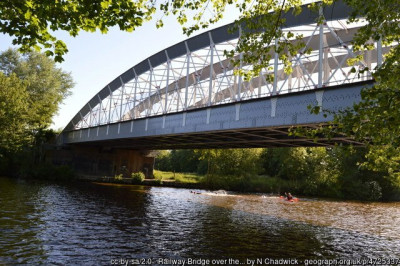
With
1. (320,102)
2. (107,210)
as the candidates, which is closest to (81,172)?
(107,210)

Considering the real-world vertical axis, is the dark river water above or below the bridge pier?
below

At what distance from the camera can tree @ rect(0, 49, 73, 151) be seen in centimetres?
3850

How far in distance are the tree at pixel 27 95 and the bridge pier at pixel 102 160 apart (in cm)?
522

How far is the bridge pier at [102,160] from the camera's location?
165 feet

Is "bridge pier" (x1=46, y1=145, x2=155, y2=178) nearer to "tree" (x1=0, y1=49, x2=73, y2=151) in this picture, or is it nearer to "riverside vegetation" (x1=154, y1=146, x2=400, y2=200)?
"tree" (x1=0, y1=49, x2=73, y2=151)

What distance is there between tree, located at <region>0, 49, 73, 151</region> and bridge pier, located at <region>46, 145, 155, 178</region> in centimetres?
522

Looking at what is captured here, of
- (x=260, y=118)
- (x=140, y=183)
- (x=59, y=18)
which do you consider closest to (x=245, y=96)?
(x=260, y=118)

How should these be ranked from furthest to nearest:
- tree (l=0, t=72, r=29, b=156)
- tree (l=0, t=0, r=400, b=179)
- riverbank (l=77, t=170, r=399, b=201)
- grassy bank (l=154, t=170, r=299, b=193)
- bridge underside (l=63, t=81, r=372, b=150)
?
grassy bank (l=154, t=170, r=299, b=193)
riverbank (l=77, t=170, r=399, b=201)
tree (l=0, t=72, r=29, b=156)
bridge underside (l=63, t=81, r=372, b=150)
tree (l=0, t=0, r=400, b=179)

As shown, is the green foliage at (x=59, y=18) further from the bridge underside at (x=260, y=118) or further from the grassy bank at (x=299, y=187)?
the grassy bank at (x=299, y=187)

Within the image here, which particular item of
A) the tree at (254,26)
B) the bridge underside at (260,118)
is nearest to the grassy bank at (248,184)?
the bridge underside at (260,118)

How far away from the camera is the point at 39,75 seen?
5081 cm

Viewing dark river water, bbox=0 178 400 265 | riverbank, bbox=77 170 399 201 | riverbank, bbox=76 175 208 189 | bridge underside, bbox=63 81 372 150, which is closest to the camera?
dark river water, bbox=0 178 400 265

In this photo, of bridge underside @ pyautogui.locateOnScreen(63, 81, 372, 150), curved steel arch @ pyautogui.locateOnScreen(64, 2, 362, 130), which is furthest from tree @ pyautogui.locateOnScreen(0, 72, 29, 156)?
bridge underside @ pyautogui.locateOnScreen(63, 81, 372, 150)

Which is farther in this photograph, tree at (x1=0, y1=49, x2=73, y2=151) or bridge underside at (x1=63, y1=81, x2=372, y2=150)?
tree at (x1=0, y1=49, x2=73, y2=151)
